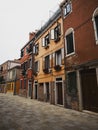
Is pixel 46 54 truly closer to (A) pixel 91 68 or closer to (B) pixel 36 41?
(B) pixel 36 41

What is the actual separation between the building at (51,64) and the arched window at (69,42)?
3.03 feet

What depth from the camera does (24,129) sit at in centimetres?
545

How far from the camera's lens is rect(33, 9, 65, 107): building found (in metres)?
12.8

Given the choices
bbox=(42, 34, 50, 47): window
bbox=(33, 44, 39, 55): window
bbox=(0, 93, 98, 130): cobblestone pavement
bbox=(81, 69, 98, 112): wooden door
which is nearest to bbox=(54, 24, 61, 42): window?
bbox=(42, 34, 50, 47): window

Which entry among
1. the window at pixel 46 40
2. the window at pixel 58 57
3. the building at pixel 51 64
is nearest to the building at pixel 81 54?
the building at pixel 51 64

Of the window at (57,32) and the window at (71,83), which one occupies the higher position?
the window at (57,32)

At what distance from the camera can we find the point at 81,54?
9.71 meters

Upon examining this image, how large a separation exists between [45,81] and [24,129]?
10.2 metres

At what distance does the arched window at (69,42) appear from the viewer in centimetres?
1105

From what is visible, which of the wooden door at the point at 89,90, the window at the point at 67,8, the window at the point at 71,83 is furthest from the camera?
the window at the point at 67,8

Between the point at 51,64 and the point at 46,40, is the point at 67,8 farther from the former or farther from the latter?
the point at 51,64

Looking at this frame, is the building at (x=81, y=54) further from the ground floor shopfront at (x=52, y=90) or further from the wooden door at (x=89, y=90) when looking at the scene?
the ground floor shopfront at (x=52, y=90)

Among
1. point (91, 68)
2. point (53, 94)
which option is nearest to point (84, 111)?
point (91, 68)

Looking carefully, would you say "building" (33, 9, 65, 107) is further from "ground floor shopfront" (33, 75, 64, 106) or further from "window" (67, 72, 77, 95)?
"window" (67, 72, 77, 95)
